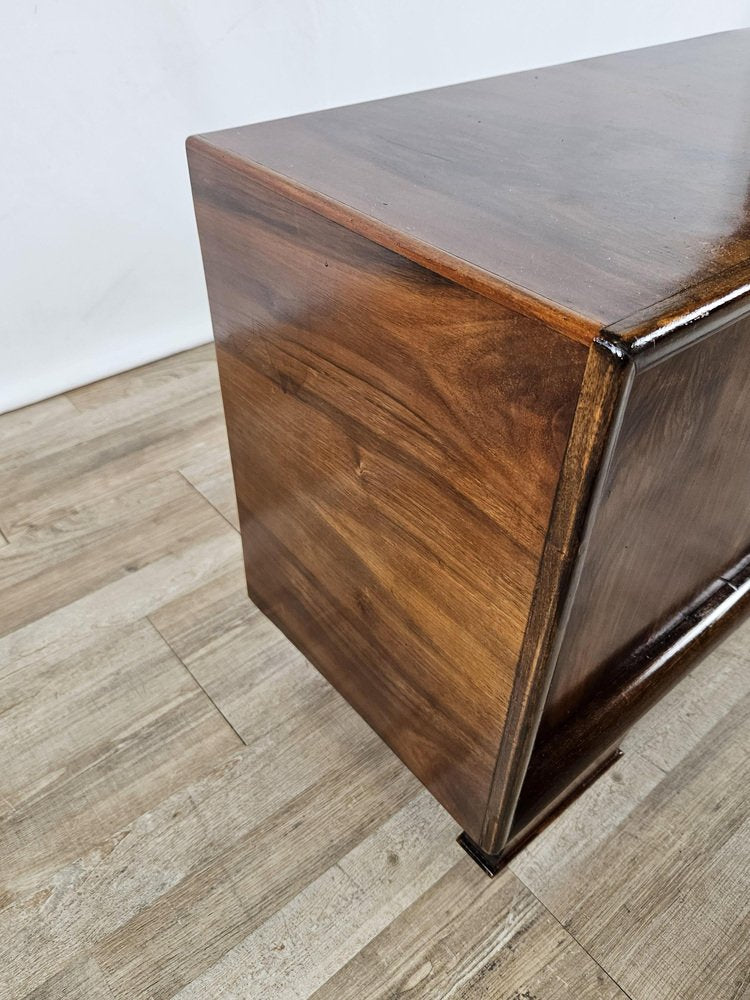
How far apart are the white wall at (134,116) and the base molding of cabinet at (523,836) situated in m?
1.13

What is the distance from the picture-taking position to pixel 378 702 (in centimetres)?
84

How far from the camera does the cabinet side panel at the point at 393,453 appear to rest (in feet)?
1.58

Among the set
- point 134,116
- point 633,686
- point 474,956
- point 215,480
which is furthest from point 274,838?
point 134,116

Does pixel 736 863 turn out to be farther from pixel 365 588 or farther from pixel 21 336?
Answer: pixel 21 336

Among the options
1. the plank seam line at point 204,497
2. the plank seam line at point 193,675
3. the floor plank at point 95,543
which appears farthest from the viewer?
the plank seam line at point 204,497

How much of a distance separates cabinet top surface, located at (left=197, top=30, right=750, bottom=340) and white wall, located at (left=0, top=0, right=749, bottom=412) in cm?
76

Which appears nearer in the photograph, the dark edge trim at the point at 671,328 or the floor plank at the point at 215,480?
the dark edge trim at the point at 671,328

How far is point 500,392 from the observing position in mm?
476

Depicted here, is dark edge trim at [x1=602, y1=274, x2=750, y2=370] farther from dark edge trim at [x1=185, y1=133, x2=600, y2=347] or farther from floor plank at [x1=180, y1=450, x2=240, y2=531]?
floor plank at [x1=180, y1=450, x2=240, y2=531]

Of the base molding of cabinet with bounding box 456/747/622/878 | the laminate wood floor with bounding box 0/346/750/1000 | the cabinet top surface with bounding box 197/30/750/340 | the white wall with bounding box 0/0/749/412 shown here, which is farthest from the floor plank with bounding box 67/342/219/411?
the base molding of cabinet with bounding box 456/747/622/878

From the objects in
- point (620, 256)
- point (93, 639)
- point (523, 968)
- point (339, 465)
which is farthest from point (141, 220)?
point (523, 968)

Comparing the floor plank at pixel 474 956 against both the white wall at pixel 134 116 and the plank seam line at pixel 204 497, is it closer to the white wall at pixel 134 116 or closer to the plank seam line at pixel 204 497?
the plank seam line at pixel 204 497

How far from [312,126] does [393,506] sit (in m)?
0.35

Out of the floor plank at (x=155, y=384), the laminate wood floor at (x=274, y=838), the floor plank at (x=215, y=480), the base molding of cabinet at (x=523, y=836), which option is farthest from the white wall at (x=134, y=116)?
the base molding of cabinet at (x=523, y=836)
